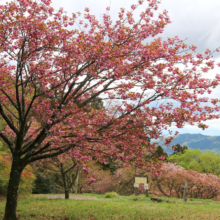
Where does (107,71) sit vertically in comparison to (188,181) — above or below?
above

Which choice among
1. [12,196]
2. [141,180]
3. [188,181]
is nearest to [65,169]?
[141,180]

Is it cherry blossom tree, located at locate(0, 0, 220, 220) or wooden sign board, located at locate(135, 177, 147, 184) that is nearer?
cherry blossom tree, located at locate(0, 0, 220, 220)

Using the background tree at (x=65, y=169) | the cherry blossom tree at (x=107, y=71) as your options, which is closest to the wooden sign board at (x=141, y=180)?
the background tree at (x=65, y=169)

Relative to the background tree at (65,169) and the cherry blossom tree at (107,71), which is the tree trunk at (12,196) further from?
the background tree at (65,169)

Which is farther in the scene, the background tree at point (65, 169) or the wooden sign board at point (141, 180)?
the wooden sign board at point (141, 180)

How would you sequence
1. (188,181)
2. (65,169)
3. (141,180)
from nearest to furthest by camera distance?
(141,180)
(65,169)
(188,181)

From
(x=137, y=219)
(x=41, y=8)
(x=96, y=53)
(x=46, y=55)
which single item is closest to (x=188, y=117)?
(x=96, y=53)

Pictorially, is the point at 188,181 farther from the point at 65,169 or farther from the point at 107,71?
the point at 107,71

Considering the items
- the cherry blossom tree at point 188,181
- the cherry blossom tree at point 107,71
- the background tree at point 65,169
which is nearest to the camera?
the cherry blossom tree at point 107,71

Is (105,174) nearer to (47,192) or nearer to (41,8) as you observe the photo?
(47,192)

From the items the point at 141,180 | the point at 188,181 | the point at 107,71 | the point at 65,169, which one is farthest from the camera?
the point at 188,181

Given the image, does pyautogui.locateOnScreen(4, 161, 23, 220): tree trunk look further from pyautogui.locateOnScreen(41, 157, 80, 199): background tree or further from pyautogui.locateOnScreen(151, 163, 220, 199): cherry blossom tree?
pyautogui.locateOnScreen(151, 163, 220, 199): cherry blossom tree

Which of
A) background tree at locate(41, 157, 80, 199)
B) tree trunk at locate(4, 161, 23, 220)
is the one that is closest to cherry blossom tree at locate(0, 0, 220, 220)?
tree trunk at locate(4, 161, 23, 220)

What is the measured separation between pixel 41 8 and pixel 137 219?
7.79 m
